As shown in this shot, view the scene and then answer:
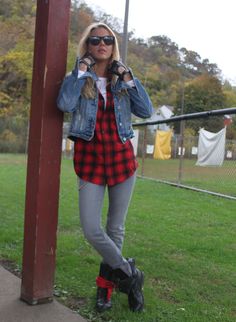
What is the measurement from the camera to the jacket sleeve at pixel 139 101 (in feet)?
12.1

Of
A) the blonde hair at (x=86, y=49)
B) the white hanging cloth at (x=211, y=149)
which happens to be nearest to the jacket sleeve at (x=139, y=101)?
the blonde hair at (x=86, y=49)

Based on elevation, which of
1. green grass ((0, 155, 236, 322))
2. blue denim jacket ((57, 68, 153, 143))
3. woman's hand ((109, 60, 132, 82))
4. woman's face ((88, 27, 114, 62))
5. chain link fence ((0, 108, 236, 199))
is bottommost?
green grass ((0, 155, 236, 322))

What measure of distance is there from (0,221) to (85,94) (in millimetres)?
3844

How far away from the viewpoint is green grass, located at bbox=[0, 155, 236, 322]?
375cm

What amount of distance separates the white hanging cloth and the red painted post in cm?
818

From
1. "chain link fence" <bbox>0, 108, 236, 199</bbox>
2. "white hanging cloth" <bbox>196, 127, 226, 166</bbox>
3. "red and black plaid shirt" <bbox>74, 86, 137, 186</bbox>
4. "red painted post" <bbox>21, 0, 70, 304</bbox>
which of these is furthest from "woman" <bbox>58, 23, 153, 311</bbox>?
"white hanging cloth" <bbox>196, 127, 226, 166</bbox>

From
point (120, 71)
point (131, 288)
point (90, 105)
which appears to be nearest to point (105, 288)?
point (131, 288)

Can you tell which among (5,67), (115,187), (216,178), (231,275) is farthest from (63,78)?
(5,67)

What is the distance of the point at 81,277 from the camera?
14.4ft

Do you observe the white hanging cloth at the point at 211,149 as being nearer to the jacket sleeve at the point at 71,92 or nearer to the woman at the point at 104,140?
the woman at the point at 104,140

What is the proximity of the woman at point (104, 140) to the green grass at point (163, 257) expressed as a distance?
25 cm

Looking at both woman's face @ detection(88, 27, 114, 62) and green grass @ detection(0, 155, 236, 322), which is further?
green grass @ detection(0, 155, 236, 322)

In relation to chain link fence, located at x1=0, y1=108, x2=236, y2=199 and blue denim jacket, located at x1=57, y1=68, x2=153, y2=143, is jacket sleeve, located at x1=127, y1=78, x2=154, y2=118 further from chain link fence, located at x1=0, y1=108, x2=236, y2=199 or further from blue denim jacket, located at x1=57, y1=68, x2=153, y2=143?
chain link fence, located at x1=0, y1=108, x2=236, y2=199

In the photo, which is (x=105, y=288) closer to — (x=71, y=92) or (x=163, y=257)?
(x=71, y=92)
